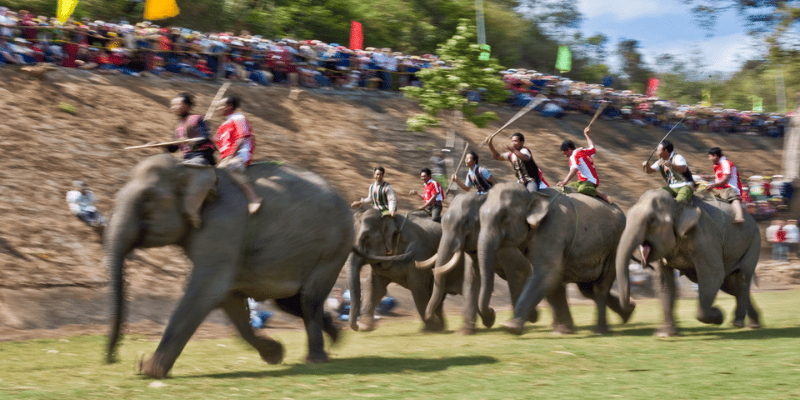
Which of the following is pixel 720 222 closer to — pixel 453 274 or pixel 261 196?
pixel 453 274

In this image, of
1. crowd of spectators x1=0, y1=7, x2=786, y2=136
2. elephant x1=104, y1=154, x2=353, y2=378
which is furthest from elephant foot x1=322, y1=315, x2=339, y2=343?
crowd of spectators x1=0, y1=7, x2=786, y2=136

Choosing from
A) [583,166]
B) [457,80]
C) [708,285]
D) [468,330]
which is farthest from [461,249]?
[457,80]

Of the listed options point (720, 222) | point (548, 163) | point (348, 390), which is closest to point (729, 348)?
point (720, 222)

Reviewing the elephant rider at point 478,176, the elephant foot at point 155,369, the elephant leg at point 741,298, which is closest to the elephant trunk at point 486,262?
the elephant rider at point 478,176

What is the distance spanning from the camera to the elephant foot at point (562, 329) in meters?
11.7

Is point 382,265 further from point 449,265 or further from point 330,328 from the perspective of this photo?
point 330,328

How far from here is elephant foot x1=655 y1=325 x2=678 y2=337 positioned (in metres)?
10.7

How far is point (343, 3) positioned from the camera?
4547 cm

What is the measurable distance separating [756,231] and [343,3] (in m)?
35.6

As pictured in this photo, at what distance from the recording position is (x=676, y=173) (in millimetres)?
11758

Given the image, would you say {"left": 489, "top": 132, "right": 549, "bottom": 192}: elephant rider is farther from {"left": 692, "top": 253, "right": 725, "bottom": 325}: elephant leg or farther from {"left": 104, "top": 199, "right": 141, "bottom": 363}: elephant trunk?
{"left": 104, "top": 199, "right": 141, "bottom": 363}: elephant trunk

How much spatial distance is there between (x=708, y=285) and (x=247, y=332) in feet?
20.2

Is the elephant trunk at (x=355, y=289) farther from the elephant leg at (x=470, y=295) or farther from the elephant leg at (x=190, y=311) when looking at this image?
the elephant leg at (x=190, y=311)

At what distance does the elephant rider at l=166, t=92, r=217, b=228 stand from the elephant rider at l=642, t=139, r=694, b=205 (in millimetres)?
6252
